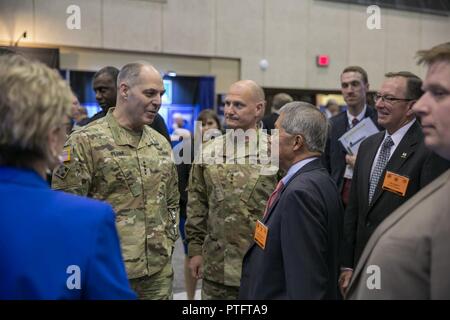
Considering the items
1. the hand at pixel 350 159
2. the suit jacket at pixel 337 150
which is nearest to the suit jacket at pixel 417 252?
the hand at pixel 350 159

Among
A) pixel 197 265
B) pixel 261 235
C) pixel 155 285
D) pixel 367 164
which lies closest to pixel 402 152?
pixel 367 164

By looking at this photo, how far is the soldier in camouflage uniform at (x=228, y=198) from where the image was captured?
275 centimetres

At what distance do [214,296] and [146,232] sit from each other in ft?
1.99

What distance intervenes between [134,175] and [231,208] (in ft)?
A: 1.94

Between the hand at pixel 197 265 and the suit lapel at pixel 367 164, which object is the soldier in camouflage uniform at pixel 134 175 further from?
the suit lapel at pixel 367 164

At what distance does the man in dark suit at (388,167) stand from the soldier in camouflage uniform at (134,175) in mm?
1016

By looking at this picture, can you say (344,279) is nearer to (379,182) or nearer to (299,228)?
(379,182)

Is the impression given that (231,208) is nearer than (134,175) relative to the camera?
No

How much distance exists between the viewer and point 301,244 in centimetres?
177

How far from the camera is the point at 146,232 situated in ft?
8.36

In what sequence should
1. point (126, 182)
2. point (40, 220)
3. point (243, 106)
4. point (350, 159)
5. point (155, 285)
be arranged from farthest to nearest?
point (350, 159) → point (243, 106) → point (155, 285) → point (126, 182) → point (40, 220)

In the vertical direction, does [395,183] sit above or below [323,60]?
below
